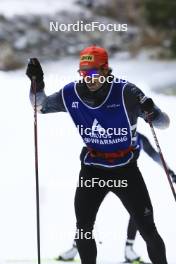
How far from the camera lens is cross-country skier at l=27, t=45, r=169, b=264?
333 centimetres

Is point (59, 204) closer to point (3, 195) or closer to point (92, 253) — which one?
point (3, 195)

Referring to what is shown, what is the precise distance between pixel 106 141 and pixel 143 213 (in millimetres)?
440

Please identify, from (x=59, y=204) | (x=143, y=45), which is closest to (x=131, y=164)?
(x=59, y=204)

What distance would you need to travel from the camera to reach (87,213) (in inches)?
134

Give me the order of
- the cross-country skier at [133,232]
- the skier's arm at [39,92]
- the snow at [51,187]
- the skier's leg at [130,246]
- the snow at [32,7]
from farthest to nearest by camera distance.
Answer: the snow at [32,7]
the snow at [51,187]
the skier's leg at [130,246]
the cross-country skier at [133,232]
the skier's arm at [39,92]

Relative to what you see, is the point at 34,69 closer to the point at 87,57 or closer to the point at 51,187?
the point at 87,57

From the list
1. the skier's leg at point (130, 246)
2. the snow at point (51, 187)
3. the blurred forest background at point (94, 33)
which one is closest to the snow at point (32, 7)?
the blurred forest background at point (94, 33)

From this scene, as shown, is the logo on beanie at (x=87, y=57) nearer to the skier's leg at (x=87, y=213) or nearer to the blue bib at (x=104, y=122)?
the blue bib at (x=104, y=122)

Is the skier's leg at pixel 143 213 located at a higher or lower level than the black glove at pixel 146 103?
lower

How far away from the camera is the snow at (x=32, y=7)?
60.0 ft

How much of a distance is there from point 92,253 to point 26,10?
1575 centimetres

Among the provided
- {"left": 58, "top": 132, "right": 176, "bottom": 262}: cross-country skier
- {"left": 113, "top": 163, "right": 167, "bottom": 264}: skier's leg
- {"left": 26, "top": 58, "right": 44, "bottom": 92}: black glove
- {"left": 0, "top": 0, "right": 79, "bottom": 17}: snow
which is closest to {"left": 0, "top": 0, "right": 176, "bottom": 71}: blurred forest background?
{"left": 0, "top": 0, "right": 79, "bottom": 17}: snow

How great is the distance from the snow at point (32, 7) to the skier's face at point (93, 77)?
14.9m

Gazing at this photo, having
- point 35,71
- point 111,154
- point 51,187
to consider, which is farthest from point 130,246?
point 51,187
